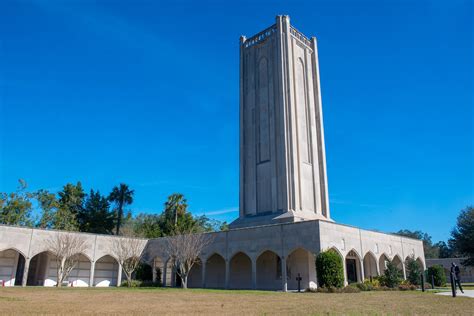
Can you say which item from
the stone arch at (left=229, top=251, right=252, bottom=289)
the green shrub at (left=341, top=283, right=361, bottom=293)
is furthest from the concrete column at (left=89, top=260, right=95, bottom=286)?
the green shrub at (left=341, top=283, right=361, bottom=293)

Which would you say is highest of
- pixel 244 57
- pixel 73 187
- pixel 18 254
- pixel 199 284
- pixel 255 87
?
pixel 244 57

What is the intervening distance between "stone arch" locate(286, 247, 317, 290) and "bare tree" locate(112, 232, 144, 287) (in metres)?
13.9

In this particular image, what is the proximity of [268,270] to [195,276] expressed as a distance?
8.46 meters

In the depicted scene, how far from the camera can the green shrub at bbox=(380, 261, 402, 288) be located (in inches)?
1058

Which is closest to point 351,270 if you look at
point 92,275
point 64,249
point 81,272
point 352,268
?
point 352,268

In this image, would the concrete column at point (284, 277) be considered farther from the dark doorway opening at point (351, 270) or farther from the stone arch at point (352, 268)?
the dark doorway opening at point (351, 270)

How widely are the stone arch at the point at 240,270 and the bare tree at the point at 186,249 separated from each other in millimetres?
2747

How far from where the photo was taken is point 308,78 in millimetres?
41062

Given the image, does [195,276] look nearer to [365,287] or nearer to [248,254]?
[248,254]

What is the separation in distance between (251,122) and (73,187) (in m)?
29.8

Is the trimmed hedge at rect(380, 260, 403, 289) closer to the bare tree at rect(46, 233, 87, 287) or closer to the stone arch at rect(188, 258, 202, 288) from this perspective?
the stone arch at rect(188, 258, 202, 288)

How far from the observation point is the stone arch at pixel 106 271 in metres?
36.8

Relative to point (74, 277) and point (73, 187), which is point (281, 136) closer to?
point (74, 277)

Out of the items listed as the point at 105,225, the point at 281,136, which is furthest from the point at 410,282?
the point at 105,225
